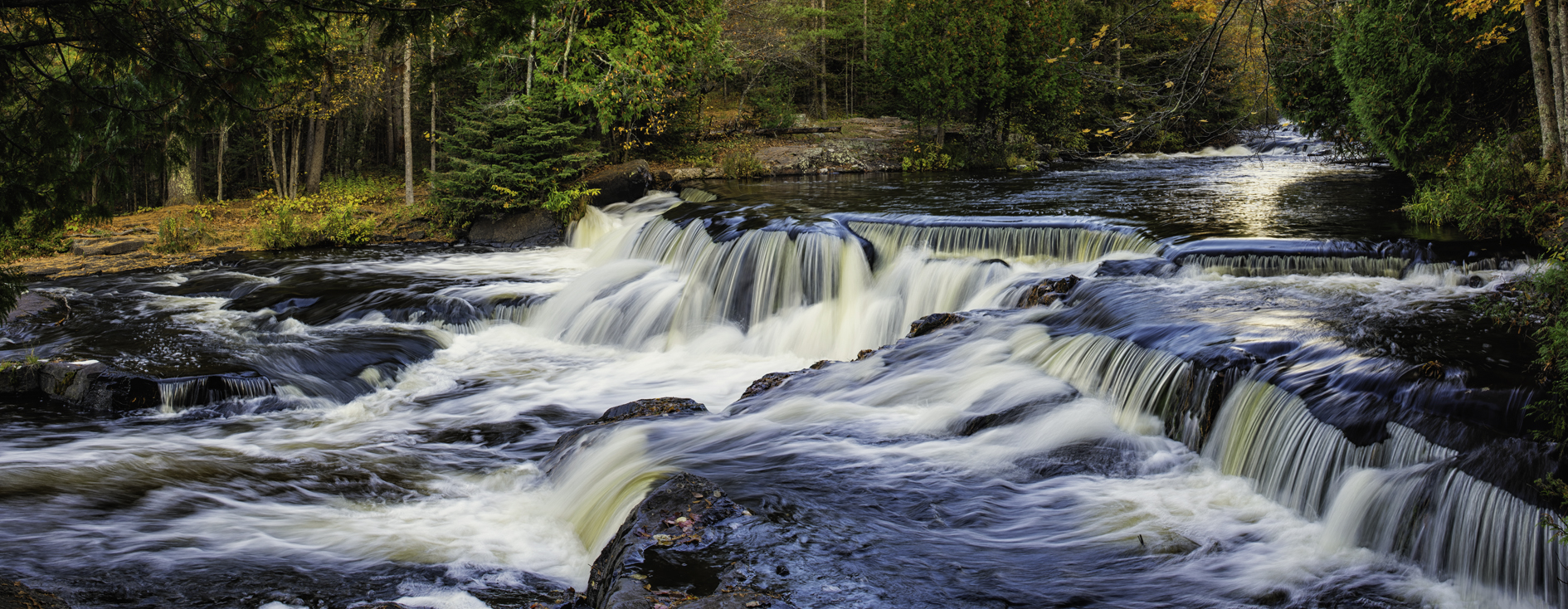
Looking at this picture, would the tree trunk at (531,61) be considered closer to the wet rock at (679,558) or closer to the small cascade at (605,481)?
the small cascade at (605,481)

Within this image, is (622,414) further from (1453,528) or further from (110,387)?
(1453,528)

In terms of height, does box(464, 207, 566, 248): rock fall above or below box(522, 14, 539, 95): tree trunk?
below

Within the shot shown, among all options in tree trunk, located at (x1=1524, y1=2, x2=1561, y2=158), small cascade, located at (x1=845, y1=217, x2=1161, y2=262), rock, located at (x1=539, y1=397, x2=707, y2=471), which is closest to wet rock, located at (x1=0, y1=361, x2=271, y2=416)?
rock, located at (x1=539, y1=397, x2=707, y2=471)

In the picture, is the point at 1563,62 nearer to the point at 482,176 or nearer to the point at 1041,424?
the point at 1041,424

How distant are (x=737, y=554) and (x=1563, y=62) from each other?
880cm

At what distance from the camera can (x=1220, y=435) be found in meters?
5.65

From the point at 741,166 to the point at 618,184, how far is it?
5.43 metres

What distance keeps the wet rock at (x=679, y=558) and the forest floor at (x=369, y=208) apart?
9.07 m

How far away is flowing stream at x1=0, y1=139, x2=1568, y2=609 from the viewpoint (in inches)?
172

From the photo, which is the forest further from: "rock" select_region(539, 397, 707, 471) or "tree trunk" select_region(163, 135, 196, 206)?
"tree trunk" select_region(163, 135, 196, 206)

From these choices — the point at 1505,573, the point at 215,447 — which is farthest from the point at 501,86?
the point at 1505,573

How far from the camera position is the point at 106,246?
596 inches

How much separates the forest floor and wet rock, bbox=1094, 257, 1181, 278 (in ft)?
37.0

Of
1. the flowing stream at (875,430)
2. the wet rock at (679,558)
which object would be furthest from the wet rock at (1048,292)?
the wet rock at (679,558)
